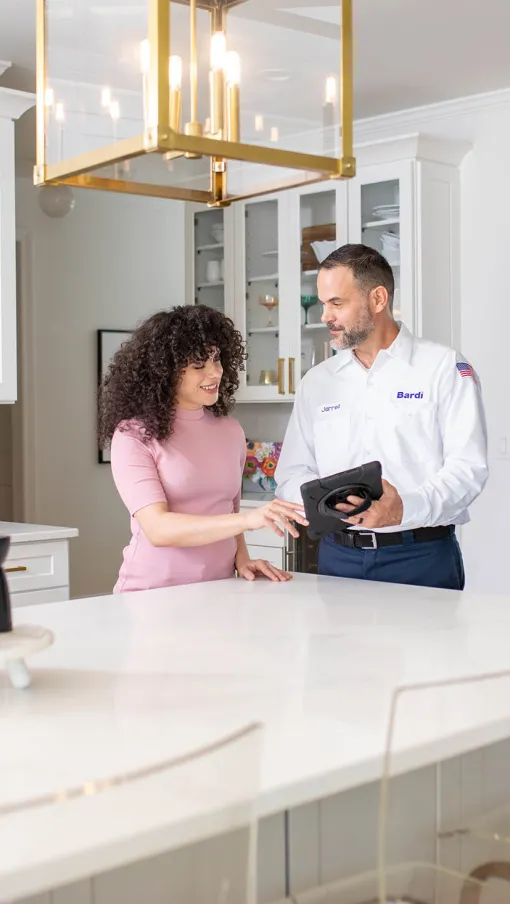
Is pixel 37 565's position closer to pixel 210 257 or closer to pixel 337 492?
pixel 337 492

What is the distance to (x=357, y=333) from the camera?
9.42 feet

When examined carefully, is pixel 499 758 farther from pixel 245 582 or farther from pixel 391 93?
pixel 391 93

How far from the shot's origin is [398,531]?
8.92 feet

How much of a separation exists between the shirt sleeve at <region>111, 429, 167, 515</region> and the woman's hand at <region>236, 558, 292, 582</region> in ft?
0.94

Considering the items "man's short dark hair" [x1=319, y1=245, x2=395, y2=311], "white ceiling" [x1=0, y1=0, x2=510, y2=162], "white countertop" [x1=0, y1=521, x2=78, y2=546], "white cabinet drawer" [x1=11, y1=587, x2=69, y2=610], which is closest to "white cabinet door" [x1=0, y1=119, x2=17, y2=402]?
"white ceiling" [x1=0, y1=0, x2=510, y2=162]

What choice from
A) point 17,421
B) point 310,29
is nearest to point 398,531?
point 310,29

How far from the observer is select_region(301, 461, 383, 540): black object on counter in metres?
2.20

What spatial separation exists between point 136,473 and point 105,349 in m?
3.61

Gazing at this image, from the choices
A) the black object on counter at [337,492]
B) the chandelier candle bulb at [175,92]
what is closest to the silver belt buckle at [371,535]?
the black object on counter at [337,492]

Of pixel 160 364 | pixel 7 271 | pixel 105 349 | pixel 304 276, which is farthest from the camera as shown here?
pixel 105 349

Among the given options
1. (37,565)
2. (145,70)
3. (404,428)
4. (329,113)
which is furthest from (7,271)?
(145,70)

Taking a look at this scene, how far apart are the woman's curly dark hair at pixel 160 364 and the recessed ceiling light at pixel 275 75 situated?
740mm

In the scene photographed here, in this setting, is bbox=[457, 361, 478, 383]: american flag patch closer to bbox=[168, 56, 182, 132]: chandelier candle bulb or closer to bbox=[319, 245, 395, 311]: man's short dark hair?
bbox=[319, 245, 395, 311]: man's short dark hair

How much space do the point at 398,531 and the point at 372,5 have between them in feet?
5.81
